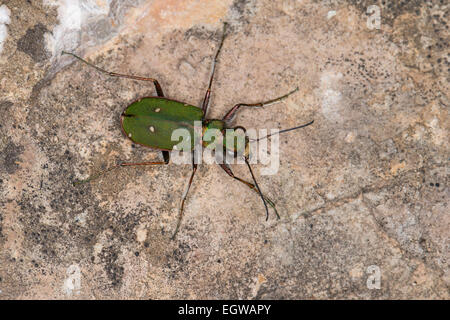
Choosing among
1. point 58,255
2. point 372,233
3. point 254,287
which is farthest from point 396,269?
point 58,255

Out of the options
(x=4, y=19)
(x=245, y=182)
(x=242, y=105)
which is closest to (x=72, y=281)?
(x=245, y=182)

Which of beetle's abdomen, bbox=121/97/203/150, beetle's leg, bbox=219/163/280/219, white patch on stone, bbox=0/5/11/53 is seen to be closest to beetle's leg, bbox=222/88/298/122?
beetle's abdomen, bbox=121/97/203/150

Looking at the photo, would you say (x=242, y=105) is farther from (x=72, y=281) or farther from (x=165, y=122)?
(x=72, y=281)

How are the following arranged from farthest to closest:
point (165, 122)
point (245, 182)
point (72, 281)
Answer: point (72, 281) → point (245, 182) → point (165, 122)

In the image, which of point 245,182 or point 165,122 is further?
point 245,182

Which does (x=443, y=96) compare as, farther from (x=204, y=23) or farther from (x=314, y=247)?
(x=204, y=23)

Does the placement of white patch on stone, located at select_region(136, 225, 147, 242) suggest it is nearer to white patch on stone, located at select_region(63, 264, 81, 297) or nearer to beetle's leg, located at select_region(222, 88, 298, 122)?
white patch on stone, located at select_region(63, 264, 81, 297)
